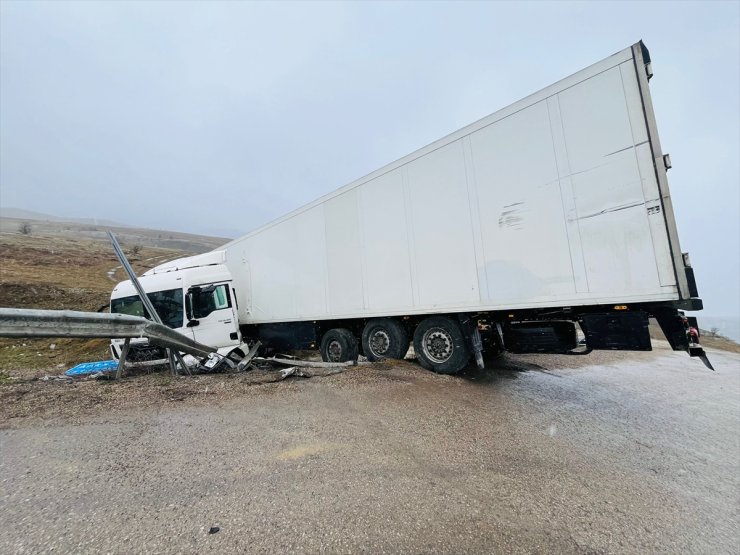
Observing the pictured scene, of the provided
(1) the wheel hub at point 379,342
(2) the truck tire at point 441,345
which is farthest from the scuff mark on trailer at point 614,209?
(1) the wheel hub at point 379,342

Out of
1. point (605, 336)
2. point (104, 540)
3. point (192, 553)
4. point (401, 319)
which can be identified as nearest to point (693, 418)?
point (605, 336)

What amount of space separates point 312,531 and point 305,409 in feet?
7.11

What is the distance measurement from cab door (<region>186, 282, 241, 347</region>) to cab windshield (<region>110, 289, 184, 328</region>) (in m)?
0.29

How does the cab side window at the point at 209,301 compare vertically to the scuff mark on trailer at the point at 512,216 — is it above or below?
below

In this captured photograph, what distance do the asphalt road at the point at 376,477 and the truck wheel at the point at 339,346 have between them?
2455mm

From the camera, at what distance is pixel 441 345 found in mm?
5707

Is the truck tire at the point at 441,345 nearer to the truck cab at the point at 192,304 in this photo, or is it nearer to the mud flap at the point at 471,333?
the mud flap at the point at 471,333

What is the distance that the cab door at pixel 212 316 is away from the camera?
302 inches

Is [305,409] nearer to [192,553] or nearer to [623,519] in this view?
[192,553]

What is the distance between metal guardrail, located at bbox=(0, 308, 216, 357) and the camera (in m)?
3.53

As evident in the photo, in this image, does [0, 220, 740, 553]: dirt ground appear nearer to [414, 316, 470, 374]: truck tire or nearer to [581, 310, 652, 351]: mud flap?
[414, 316, 470, 374]: truck tire

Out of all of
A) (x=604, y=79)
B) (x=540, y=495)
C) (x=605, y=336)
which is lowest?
(x=540, y=495)

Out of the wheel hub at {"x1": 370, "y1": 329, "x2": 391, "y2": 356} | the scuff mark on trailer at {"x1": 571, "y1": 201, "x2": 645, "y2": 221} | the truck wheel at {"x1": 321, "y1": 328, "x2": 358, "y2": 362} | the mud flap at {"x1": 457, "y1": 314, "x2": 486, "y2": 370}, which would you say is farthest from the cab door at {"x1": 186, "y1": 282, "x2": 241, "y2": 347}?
the scuff mark on trailer at {"x1": 571, "y1": 201, "x2": 645, "y2": 221}

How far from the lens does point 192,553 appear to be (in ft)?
5.53
